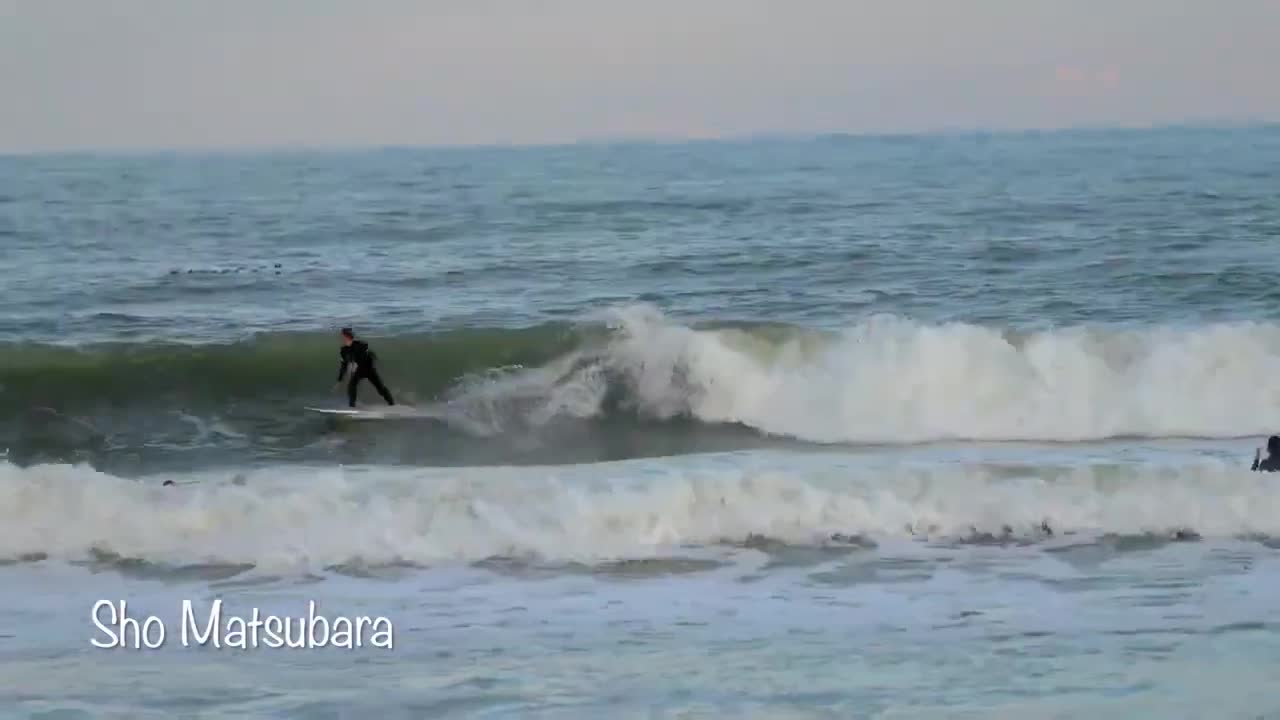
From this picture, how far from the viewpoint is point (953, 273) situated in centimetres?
2389

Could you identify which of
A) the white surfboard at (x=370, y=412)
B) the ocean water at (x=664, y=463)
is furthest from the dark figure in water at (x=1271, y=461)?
the white surfboard at (x=370, y=412)

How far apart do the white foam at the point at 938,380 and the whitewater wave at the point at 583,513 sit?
3550mm

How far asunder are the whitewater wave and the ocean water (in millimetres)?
35

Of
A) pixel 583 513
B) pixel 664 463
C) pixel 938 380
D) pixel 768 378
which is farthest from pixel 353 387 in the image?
pixel 938 380

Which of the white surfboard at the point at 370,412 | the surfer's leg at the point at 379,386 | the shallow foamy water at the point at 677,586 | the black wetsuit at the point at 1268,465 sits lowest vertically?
the shallow foamy water at the point at 677,586

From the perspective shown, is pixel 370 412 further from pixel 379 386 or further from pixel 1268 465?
pixel 1268 465

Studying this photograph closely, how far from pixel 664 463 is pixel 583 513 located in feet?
9.07

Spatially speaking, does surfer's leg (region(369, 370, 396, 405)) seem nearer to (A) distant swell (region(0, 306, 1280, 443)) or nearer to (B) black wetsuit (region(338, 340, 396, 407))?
(B) black wetsuit (region(338, 340, 396, 407))

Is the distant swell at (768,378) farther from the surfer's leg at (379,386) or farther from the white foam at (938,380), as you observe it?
the surfer's leg at (379,386)

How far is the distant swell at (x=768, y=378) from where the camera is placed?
16.4 m

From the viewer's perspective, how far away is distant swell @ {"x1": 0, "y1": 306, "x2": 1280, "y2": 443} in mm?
16359

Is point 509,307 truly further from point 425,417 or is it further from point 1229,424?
point 1229,424

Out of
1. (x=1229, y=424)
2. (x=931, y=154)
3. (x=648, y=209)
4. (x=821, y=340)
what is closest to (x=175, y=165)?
(x=931, y=154)

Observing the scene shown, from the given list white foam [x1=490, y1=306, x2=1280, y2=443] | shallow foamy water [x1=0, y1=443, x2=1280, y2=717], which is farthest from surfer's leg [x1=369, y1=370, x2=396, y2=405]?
shallow foamy water [x1=0, y1=443, x2=1280, y2=717]
